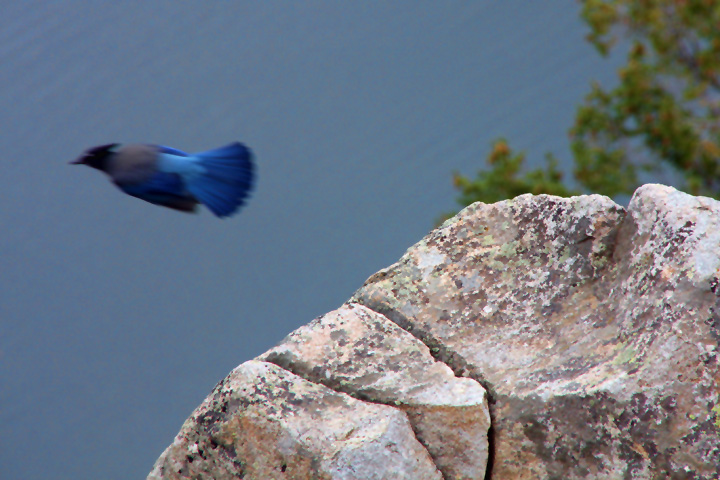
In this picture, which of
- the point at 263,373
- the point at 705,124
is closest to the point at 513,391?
the point at 263,373

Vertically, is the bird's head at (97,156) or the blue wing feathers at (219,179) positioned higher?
the bird's head at (97,156)

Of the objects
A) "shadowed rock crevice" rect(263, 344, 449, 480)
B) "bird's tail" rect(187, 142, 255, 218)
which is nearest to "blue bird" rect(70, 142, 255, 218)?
"bird's tail" rect(187, 142, 255, 218)

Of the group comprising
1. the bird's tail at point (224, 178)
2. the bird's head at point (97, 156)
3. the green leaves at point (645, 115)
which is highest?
the bird's head at point (97, 156)

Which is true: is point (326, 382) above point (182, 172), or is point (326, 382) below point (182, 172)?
below

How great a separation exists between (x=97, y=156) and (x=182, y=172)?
319mm

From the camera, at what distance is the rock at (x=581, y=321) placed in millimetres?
2262

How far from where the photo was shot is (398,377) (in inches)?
102

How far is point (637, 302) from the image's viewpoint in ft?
8.10

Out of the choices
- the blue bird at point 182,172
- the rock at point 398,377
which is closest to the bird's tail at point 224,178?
the blue bird at point 182,172

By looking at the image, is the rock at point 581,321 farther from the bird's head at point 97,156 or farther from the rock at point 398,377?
the bird's head at point 97,156

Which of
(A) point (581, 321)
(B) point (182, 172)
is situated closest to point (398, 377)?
(A) point (581, 321)

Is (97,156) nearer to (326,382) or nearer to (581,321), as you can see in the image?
(326,382)

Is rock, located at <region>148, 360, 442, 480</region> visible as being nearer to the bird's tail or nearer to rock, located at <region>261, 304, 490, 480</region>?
rock, located at <region>261, 304, 490, 480</region>

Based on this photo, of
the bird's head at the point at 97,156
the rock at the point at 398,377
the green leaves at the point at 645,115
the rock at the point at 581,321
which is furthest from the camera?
the green leaves at the point at 645,115
